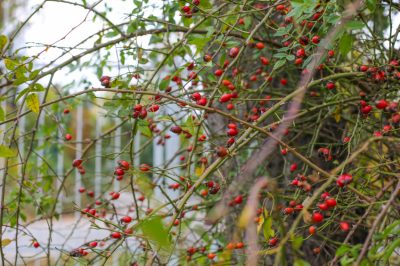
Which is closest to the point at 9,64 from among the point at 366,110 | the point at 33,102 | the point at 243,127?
the point at 33,102

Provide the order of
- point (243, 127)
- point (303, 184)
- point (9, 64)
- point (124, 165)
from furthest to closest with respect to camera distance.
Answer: point (243, 127), point (9, 64), point (124, 165), point (303, 184)

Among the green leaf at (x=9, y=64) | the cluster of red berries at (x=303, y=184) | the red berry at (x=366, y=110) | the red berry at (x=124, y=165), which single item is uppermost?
the green leaf at (x=9, y=64)

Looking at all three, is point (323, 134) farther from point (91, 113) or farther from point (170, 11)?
Answer: point (91, 113)

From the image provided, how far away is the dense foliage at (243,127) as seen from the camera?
1.10m

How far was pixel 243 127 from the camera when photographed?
1729mm

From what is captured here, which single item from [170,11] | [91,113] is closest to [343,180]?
[170,11]

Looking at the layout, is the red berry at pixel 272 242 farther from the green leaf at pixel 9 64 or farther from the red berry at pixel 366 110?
the green leaf at pixel 9 64

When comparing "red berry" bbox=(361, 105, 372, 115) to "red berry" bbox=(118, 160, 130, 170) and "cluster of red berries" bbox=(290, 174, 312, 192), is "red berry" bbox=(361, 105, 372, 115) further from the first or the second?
"red berry" bbox=(118, 160, 130, 170)

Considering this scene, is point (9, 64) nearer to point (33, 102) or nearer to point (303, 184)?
Result: point (33, 102)

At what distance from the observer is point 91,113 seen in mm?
4512

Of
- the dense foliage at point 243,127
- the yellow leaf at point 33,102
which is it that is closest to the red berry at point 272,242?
the dense foliage at point 243,127

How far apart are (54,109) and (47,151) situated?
332mm

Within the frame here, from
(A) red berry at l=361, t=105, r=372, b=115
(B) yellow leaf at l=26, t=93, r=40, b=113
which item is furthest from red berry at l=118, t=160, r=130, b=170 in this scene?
(A) red berry at l=361, t=105, r=372, b=115

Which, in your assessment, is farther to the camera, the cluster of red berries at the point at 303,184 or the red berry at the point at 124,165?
the red berry at the point at 124,165
